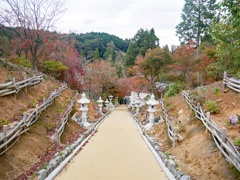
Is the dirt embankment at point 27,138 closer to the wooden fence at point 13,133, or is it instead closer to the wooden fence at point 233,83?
the wooden fence at point 13,133

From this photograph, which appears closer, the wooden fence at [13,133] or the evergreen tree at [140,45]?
the wooden fence at [13,133]

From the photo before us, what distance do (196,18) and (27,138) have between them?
24627mm

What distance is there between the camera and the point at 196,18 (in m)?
22.1

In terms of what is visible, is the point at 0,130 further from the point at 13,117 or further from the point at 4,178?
the point at 4,178

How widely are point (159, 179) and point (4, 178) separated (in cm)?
328

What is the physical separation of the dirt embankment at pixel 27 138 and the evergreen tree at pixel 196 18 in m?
21.6

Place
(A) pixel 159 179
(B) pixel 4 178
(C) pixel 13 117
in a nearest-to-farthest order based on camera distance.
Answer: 1. (B) pixel 4 178
2. (A) pixel 159 179
3. (C) pixel 13 117

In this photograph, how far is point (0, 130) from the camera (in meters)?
4.32

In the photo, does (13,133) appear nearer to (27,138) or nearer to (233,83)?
(27,138)

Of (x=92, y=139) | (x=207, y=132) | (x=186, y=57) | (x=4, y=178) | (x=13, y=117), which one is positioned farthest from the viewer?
(x=186, y=57)

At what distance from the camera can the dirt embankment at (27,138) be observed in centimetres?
354

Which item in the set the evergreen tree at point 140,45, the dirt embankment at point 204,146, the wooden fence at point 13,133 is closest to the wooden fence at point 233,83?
the dirt embankment at point 204,146

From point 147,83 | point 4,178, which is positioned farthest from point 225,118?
point 147,83

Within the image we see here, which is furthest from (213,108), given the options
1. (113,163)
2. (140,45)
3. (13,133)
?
(140,45)
